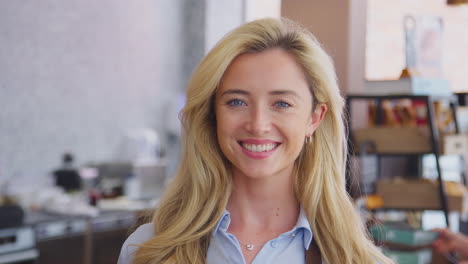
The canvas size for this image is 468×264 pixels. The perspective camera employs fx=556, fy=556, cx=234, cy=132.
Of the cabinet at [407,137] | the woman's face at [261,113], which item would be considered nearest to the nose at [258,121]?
the woman's face at [261,113]

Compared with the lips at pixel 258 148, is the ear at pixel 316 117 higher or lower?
higher

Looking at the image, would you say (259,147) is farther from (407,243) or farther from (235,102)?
(407,243)

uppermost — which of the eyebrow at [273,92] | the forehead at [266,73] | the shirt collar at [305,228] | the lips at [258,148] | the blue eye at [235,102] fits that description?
the forehead at [266,73]

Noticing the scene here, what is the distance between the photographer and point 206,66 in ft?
4.47

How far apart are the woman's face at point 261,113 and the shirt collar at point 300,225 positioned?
0.13 meters

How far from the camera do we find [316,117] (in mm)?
1423

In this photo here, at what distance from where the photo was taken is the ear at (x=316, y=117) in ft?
4.65

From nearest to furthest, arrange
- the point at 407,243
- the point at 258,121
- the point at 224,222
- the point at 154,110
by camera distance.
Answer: the point at 258,121
the point at 224,222
the point at 407,243
the point at 154,110

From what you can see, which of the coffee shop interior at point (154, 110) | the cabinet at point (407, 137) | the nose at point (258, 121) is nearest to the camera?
the nose at point (258, 121)

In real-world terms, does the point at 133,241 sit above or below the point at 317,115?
below

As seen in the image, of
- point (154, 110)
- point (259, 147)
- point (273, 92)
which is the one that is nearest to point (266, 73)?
point (273, 92)

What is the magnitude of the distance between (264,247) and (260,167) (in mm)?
198

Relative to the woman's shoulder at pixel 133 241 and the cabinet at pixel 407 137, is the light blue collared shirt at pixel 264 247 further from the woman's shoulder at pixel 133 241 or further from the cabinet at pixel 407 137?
the cabinet at pixel 407 137

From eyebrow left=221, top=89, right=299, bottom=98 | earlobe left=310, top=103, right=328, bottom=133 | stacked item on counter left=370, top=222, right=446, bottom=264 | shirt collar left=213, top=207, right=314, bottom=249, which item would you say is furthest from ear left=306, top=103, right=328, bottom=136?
stacked item on counter left=370, top=222, right=446, bottom=264
